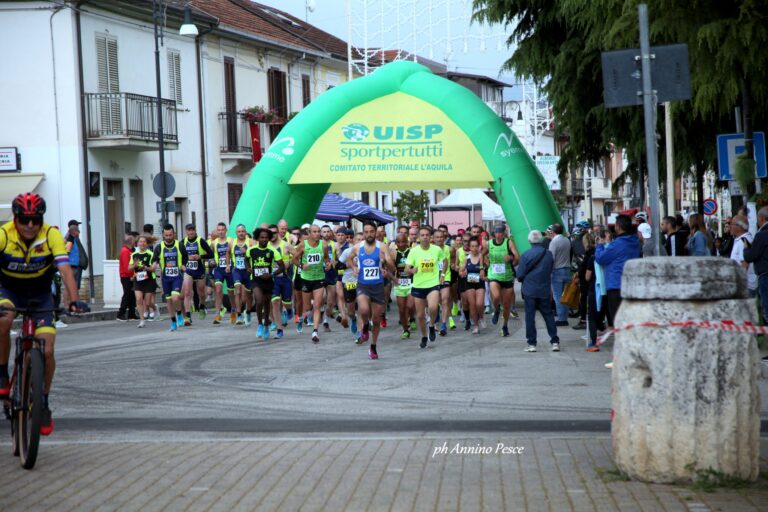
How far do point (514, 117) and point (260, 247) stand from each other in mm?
83845

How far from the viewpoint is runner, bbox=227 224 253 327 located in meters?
22.2

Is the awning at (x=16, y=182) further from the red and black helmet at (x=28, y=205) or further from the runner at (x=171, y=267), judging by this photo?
the red and black helmet at (x=28, y=205)

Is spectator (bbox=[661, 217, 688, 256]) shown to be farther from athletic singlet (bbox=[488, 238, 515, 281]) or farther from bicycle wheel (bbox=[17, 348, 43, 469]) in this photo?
bicycle wheel (bbox=[17, 348, 43, 469])

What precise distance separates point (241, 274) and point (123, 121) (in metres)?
13.9

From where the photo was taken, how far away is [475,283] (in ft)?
69.2

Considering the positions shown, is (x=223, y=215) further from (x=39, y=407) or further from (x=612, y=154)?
(x=39, y=407)

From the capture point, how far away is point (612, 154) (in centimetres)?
2366

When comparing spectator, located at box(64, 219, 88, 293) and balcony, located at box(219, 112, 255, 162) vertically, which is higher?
balcony, located at box(219, 112, 255, 162)

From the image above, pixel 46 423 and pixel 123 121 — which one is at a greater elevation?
pixel 123 121

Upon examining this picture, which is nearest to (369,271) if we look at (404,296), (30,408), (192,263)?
(404,296)

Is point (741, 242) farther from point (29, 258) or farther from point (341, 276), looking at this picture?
point (29, 258)

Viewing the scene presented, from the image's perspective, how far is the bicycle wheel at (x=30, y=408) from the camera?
7.86m

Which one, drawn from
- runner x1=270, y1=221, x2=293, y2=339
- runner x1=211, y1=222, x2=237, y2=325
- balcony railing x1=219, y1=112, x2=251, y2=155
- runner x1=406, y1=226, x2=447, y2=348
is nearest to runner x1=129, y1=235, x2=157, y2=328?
runner x1=211, y1=222, x2=237, y2=325

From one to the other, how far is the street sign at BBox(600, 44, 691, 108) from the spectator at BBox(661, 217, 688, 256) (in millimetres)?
9085
